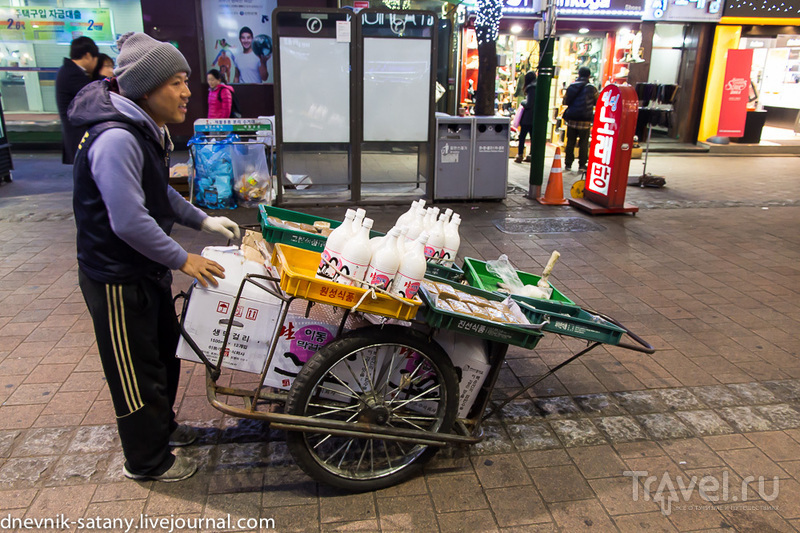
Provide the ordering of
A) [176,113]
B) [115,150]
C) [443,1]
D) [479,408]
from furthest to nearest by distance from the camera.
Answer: [443,1]
[479,408]
[176,113]
[115,150]

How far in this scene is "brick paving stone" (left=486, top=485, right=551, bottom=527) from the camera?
8.89 ft

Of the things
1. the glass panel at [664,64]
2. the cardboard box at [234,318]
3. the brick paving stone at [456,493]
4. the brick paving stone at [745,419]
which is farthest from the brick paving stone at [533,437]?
the glass panel at [664,64]

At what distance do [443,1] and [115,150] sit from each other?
40.3ft

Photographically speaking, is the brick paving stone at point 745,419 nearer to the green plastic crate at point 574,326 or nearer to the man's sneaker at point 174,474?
the green plastic crate at point 574,326

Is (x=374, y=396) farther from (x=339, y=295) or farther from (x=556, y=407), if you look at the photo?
(x=556, y=407)

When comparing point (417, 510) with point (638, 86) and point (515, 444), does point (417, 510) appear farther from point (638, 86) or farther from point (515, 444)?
point (638, 86)

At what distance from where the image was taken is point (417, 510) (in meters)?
2.76

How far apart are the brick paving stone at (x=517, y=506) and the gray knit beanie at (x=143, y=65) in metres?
2.41

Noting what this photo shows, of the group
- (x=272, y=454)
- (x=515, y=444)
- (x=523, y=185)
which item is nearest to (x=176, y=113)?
(x=272, y=454)

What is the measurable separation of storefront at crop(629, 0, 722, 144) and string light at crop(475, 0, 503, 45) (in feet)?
17.8

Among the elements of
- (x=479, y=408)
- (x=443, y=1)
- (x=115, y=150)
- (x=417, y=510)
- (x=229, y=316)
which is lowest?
(x=417, y=510)

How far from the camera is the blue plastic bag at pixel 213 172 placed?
773 cm

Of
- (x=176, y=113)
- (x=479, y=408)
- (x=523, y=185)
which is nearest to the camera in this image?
(x=176, y=113)

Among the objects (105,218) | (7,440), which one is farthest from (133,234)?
(7,440)
